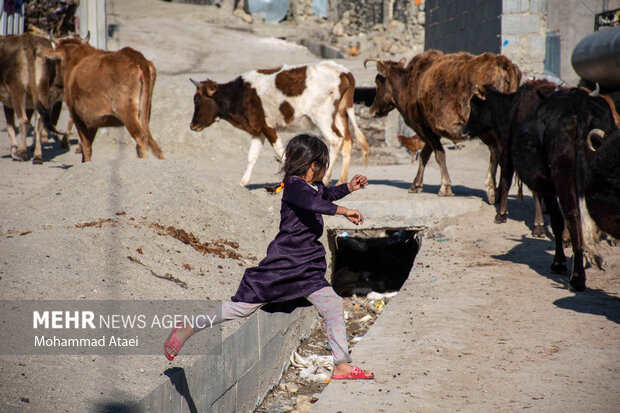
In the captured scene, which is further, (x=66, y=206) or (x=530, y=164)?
(x=66, y=206)

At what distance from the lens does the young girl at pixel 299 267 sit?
12.6 feet

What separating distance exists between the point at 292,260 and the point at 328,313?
0.37 m

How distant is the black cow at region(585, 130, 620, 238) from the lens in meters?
4.39

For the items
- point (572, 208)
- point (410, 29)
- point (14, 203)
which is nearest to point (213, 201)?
point (14, 203)

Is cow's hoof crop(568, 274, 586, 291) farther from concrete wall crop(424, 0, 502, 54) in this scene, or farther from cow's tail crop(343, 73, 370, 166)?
concrete wall crop(424, 0, 502, 54)

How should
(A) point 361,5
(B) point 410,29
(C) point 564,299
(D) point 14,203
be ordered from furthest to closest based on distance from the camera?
1. (A) point 361,5
2. (B) point 410,29
3. (D) point 14,203
4. (C) point 564,299

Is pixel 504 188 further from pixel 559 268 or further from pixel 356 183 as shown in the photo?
pixel 356 183

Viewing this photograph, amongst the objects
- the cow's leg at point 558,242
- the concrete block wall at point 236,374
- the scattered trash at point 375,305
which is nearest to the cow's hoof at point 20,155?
the scattered trash at point 375,305

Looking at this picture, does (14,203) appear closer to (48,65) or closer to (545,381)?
(48,65)

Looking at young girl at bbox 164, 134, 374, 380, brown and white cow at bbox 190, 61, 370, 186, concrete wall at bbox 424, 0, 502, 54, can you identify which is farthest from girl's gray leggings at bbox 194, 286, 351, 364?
concrete wall at bbox 424, 0, 502, 54

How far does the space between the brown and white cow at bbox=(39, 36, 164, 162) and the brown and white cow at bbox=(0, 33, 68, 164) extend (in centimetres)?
188

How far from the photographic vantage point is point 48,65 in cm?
1205

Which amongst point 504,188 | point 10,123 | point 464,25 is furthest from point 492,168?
point 10,123

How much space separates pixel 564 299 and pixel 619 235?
127 centimetres
